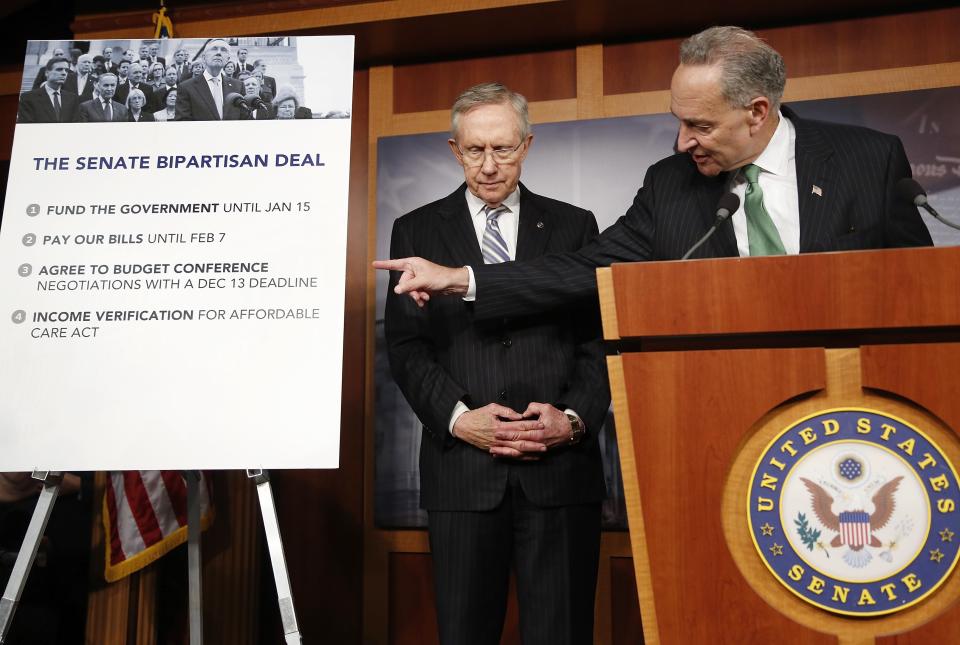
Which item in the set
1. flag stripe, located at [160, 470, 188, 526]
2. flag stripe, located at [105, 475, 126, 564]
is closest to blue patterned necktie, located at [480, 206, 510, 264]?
flag stripe, located at [160, 470, 188, 526]

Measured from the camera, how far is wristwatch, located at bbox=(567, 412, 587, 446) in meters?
2.00

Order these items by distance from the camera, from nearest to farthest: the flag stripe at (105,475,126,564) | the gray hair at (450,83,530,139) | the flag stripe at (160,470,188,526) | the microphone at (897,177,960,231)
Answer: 1. the microphone at (897,177,960,231)
2. the gray hair at (450,83,530,139)
3. the flag stripe at (105,475,126,564)
4. the flag stripe at (160,470,188,526)

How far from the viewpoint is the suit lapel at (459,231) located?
2160mm

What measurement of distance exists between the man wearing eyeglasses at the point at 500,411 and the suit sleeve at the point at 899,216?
2.38 ft

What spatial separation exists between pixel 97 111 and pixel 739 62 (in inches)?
62.8

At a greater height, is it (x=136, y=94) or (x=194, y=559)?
(x=136, y=94)

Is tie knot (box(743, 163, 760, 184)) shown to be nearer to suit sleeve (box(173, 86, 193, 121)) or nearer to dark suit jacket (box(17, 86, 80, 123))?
suit sleeve (box(173, 86, 193, 121))

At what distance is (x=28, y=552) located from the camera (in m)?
1.88

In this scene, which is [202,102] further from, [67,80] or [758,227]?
[758,227]

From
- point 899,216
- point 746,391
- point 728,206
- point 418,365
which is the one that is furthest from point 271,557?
point 899,216

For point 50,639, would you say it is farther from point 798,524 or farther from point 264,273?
point 798,524

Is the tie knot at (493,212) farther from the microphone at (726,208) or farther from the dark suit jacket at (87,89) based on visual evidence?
the dark suit jacket at (87,89)

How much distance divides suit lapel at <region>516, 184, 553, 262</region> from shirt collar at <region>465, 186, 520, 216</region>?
2cm

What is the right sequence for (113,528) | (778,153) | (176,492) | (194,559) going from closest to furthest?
(778,153) → (194,559) → (113,528) → (176,492)
